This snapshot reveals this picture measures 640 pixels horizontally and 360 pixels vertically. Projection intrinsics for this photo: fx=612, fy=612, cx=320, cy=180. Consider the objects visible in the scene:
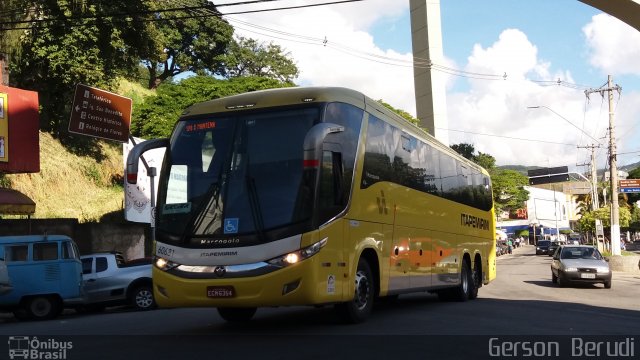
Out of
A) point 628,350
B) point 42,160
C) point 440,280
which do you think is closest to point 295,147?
point 628,350

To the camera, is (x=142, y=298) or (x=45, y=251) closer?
(x=45, y=251)

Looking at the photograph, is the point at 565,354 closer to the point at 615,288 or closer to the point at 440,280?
the point at 440,280

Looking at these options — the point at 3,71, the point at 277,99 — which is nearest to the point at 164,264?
the point at 277,99

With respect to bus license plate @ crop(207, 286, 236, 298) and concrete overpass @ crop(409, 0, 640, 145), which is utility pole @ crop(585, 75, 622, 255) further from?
bus license plate @ crop(207, 286, 236, 298)

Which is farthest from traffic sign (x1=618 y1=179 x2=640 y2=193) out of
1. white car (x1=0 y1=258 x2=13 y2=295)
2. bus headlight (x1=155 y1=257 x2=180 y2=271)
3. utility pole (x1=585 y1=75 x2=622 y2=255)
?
bus headlight (x1=155 y1=257 x2=180 y2=271)

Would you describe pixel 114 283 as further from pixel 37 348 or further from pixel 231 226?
pixel 231 226

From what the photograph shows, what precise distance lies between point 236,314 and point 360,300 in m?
2.41

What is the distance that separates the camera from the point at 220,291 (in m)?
8.15

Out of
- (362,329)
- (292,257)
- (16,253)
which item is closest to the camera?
(292,257)

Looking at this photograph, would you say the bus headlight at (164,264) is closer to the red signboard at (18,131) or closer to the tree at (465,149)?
the red signboard at (18,131)

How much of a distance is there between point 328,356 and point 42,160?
1075 inches

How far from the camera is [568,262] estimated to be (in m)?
21.8

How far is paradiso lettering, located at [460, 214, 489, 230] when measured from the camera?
52.8 ft

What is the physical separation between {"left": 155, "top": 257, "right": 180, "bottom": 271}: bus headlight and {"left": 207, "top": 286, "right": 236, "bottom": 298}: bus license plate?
65cm
